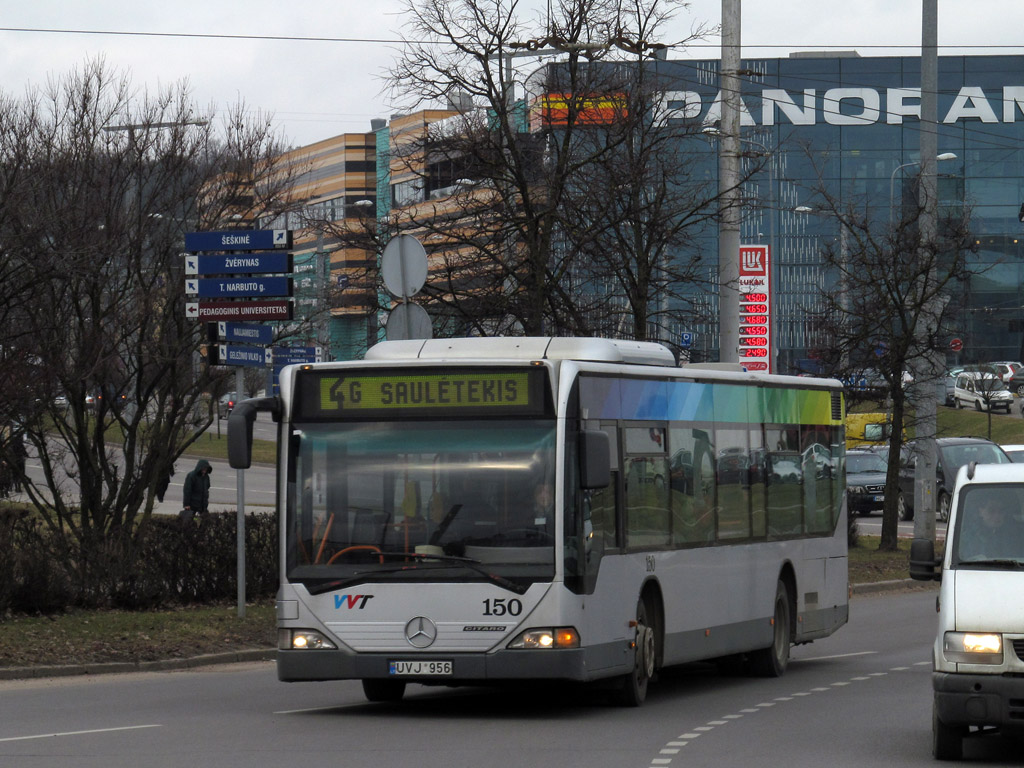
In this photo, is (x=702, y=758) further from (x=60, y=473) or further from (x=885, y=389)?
(x=885, y=389)

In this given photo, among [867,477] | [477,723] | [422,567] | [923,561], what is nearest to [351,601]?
[422,567]

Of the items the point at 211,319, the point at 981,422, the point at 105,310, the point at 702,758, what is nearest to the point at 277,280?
the point at 211,319

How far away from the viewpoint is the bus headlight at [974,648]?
980cm

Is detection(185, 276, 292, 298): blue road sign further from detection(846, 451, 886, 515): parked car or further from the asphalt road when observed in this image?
detection(846, 451, 886, 515): parked car

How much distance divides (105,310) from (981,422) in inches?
2026

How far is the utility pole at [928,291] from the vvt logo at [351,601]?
60.6ft

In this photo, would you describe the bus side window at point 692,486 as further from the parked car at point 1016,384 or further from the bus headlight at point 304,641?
the parked car at point 1016,384

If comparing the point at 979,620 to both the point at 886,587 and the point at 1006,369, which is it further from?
the point at 1006,369

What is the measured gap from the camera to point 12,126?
71.1 ft

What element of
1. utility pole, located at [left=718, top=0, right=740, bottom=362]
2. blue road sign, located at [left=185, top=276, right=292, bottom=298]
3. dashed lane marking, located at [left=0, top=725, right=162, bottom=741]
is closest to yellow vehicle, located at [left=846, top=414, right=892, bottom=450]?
utility pole, located at [left=718, top=0, right=740, bottom=362]

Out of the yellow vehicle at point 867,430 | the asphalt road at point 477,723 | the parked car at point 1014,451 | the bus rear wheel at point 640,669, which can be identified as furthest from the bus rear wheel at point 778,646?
the parked car at point 1014,451

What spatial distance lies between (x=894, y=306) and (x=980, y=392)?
4000cm

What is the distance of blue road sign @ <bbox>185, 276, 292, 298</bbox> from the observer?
61.9ft

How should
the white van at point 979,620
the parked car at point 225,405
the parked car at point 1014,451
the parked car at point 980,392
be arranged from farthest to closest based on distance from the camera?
1. the parked car at point 980,392
2. the parked car at point 1014,451
3. the parked car at point 225,405
4. the white van at point 979,620
